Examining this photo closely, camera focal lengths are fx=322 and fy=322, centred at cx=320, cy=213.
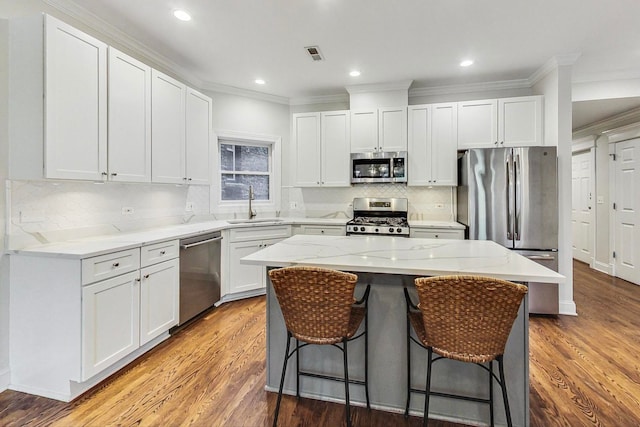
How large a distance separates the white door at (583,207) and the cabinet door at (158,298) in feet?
21.0

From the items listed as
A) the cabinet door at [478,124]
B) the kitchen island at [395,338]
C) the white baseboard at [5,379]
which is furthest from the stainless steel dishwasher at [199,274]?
the cabinet door at [478,124]

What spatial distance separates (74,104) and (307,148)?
2.75 m

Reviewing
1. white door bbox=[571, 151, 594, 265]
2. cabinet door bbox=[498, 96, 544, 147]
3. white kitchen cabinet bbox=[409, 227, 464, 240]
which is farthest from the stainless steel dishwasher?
white door bbox=[571, 151, 594, 265]

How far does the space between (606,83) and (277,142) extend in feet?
14.1

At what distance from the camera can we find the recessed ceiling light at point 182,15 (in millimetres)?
2615

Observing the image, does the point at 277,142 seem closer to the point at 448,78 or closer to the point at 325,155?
the point at 325,155

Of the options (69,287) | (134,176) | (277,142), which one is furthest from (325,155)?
(69,287)

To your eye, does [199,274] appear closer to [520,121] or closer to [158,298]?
[158,298]

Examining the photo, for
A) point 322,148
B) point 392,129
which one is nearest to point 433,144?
point 392,129

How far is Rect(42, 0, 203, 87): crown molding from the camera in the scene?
2.47 meters

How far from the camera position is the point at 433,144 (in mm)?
4098

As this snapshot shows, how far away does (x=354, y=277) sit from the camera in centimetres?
159

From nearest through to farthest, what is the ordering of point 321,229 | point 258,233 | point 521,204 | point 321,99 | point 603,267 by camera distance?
point 521,204 < point 258,233 < point 321,229 < point 321,99 < point 603,267

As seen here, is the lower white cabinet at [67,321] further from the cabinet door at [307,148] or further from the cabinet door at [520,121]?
the cabinet door at [520,121]
